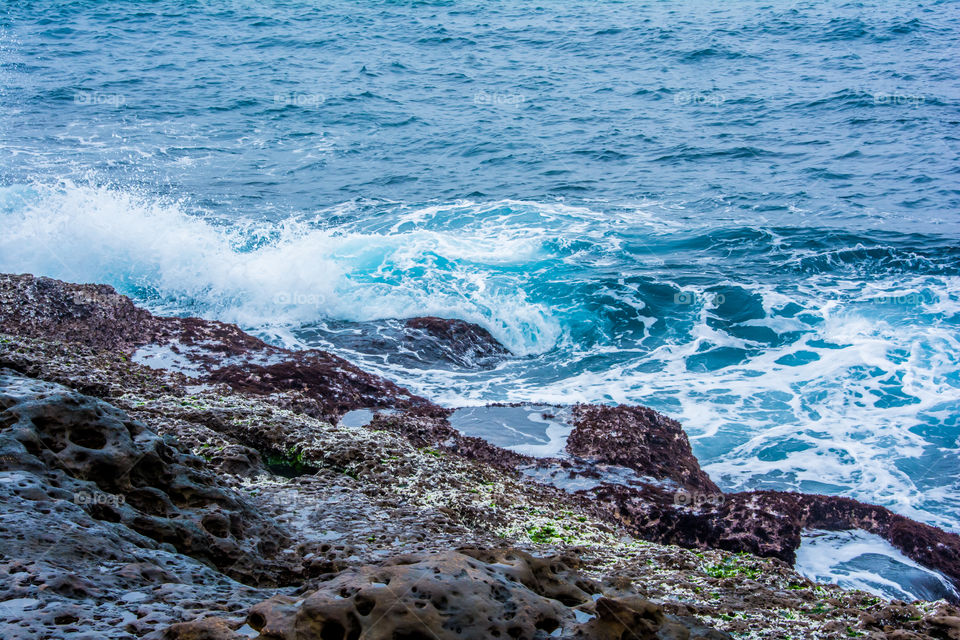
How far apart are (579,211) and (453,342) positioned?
Answer: 6919 mm

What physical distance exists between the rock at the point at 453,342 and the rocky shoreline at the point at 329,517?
2256 millimetres

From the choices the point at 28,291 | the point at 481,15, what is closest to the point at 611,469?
the point at 28,291

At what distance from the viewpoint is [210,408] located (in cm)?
648

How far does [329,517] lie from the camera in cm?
493

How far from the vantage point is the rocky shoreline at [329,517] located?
2980 mm

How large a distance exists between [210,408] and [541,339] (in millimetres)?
7032

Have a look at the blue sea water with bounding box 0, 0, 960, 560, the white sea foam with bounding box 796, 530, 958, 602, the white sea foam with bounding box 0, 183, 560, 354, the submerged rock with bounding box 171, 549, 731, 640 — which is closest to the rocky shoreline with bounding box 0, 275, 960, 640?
the submerged rock with bounding box 171, 549, 731, 640

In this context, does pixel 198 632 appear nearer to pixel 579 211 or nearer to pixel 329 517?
pixel 329 517

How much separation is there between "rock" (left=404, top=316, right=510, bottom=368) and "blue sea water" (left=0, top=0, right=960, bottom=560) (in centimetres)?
38

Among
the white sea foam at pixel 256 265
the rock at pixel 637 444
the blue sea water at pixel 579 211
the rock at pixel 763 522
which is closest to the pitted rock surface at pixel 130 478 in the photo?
the rock at pixel 763 522

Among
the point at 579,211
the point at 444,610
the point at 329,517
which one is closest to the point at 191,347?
the point at 329,517

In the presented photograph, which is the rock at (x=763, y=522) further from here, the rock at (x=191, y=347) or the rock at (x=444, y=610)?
the rock at (x=444, y=610)

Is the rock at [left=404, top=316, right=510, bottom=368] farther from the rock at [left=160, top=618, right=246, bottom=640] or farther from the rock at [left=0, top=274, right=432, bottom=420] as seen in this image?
the rock at [left=160, top=618, right=246, bottom=640]

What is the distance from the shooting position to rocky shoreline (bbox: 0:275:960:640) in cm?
298
